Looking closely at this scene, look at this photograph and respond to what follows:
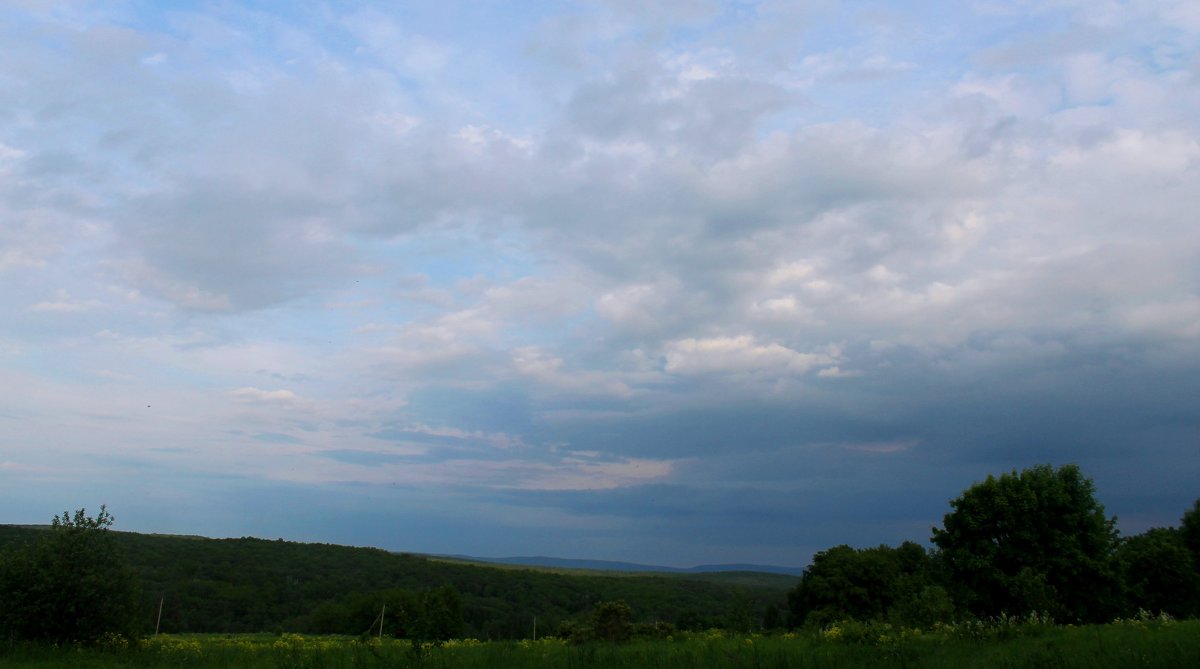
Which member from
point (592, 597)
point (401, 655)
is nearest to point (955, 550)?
point (401, 655)

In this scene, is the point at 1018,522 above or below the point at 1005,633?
above

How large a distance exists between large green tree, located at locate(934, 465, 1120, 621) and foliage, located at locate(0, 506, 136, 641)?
1511 inches

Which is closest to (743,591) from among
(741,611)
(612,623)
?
(741,611)

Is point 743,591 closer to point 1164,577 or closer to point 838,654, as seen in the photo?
point 1164,577

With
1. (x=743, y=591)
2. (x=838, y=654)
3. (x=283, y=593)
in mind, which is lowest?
(x=283, y=593)

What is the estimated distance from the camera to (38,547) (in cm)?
2100

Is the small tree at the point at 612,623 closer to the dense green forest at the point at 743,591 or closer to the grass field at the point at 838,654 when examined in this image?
the dense green forest at the point at 743,591

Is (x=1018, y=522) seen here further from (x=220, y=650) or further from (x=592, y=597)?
(x=592, y=597)

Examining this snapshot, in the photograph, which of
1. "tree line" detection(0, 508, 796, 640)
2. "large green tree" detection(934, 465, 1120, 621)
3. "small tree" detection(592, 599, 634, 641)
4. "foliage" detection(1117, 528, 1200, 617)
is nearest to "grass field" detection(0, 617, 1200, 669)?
"tree line" detection(0, 508, 796, 640)

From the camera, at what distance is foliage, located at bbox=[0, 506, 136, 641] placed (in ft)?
65.6

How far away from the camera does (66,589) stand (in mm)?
20297

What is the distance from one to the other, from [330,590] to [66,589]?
83.7 m

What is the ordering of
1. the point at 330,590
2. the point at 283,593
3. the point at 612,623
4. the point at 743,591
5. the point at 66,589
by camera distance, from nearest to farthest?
the point at 66,589 < the point at 612,623 < the point at 743,591 < the point at 283,593 < the point at 330,590

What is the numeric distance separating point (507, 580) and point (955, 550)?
92.0 metres
